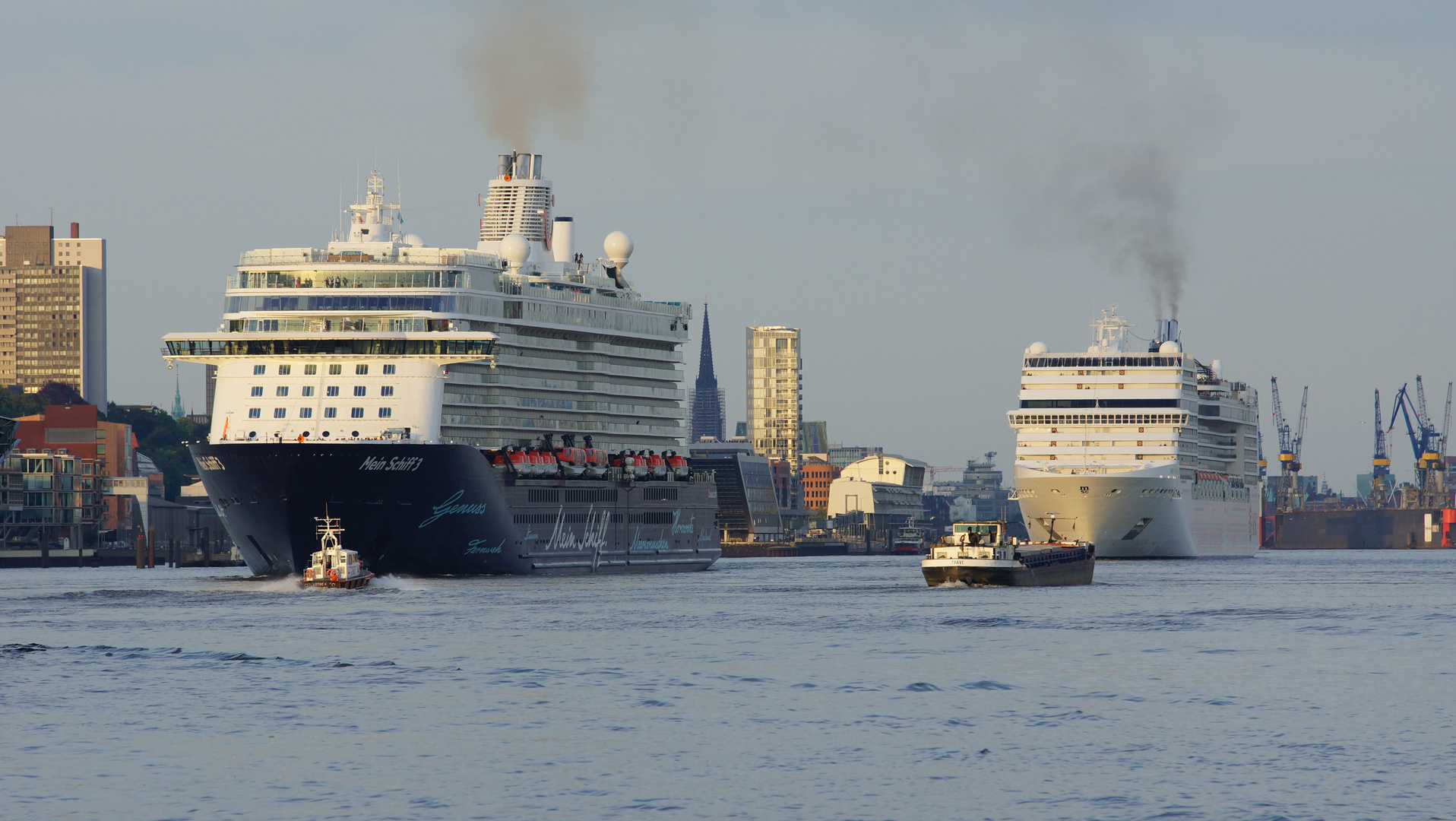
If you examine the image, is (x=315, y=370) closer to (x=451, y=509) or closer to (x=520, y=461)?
(x=451, y=509)

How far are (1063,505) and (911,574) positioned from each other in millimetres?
16876

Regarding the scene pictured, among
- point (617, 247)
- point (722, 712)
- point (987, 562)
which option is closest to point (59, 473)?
point (617, 247)

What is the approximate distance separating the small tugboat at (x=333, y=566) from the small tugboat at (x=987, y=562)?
88.8 feet

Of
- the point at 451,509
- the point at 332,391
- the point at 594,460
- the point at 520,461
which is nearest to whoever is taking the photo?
the point at 451,509

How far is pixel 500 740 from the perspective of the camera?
1540 inches

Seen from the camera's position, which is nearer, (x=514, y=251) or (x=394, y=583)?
(x=394, y=583)

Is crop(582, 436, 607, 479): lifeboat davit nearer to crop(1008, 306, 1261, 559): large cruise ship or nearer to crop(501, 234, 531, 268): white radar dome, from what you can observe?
crop(501, 234, 531, 268): white radar dome

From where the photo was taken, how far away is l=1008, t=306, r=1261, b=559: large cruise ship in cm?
13412

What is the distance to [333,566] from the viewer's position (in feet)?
269

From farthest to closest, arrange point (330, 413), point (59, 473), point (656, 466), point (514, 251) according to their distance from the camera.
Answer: point (59, 473)
point (656, 466)
point (514, 251)
point (330, 413)

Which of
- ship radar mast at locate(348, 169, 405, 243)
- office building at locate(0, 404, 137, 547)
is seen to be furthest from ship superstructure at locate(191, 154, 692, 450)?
office building at locate(0, 404, 137, 547)

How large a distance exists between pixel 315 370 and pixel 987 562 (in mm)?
33183

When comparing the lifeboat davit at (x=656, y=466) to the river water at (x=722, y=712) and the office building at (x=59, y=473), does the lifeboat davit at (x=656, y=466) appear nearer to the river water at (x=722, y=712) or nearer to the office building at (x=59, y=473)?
the river water at (x=722, y=712)

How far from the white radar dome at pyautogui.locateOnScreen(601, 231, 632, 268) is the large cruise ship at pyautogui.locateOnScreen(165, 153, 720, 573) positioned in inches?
145
